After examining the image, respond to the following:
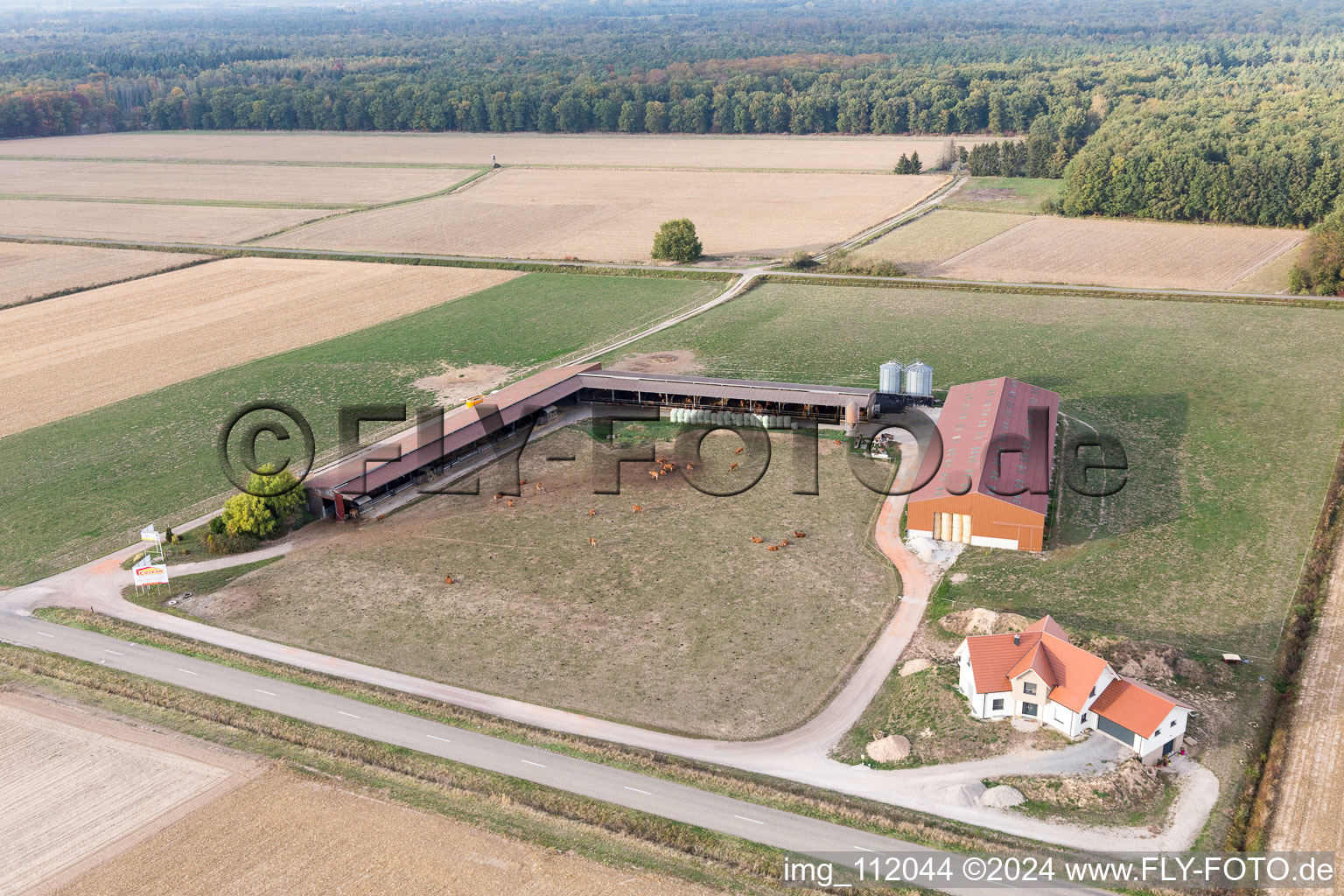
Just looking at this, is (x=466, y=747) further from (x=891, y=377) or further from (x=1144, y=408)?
(x=1144, y=408)

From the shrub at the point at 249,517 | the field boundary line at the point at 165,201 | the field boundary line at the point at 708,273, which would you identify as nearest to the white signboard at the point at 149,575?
the shrub at the point at 249,517

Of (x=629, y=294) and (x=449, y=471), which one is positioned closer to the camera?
(x=449, y=471)

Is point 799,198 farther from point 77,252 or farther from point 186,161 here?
point 186,161

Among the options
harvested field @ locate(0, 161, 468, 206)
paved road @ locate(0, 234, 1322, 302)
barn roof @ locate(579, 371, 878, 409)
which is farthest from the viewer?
harvested field @ locate(0, 161, 468, 206)

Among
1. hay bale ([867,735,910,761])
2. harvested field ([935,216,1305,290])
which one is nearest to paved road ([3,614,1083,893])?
hay bale ([867,735,910,761])

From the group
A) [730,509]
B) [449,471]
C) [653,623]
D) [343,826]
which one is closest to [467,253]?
[449,471]

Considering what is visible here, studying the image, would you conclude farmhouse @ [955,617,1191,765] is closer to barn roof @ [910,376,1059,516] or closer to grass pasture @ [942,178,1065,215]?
barn roof @ [910,376,1059,516]
